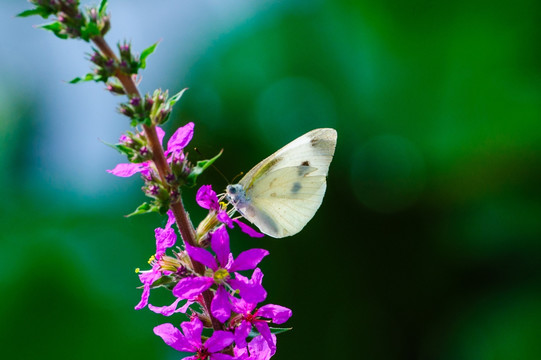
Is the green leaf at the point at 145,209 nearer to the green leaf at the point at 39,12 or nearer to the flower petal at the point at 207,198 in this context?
the flower petal at the point at 207,198

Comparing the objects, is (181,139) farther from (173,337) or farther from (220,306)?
(173,337)

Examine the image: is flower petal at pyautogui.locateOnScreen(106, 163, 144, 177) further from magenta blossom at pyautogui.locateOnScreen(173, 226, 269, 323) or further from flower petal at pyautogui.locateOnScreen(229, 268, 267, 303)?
flower petal at pyautogui.locateOnScreen(229, 268, 267, 303)

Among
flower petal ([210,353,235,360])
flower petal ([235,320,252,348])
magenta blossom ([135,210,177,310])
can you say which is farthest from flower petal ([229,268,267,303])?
magenta blossom ([135,210,177,310])

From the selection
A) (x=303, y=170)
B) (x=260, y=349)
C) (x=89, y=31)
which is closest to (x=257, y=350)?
(x=260, y=349)

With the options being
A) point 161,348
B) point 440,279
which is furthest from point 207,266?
point 440,279

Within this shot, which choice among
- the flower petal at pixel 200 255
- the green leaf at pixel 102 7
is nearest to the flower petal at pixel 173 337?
the flower petal at pixel 200 255

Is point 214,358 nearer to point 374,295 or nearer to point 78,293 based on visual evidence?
point 78,293

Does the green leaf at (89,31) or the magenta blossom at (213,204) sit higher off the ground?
the green leaf at (89,31)
